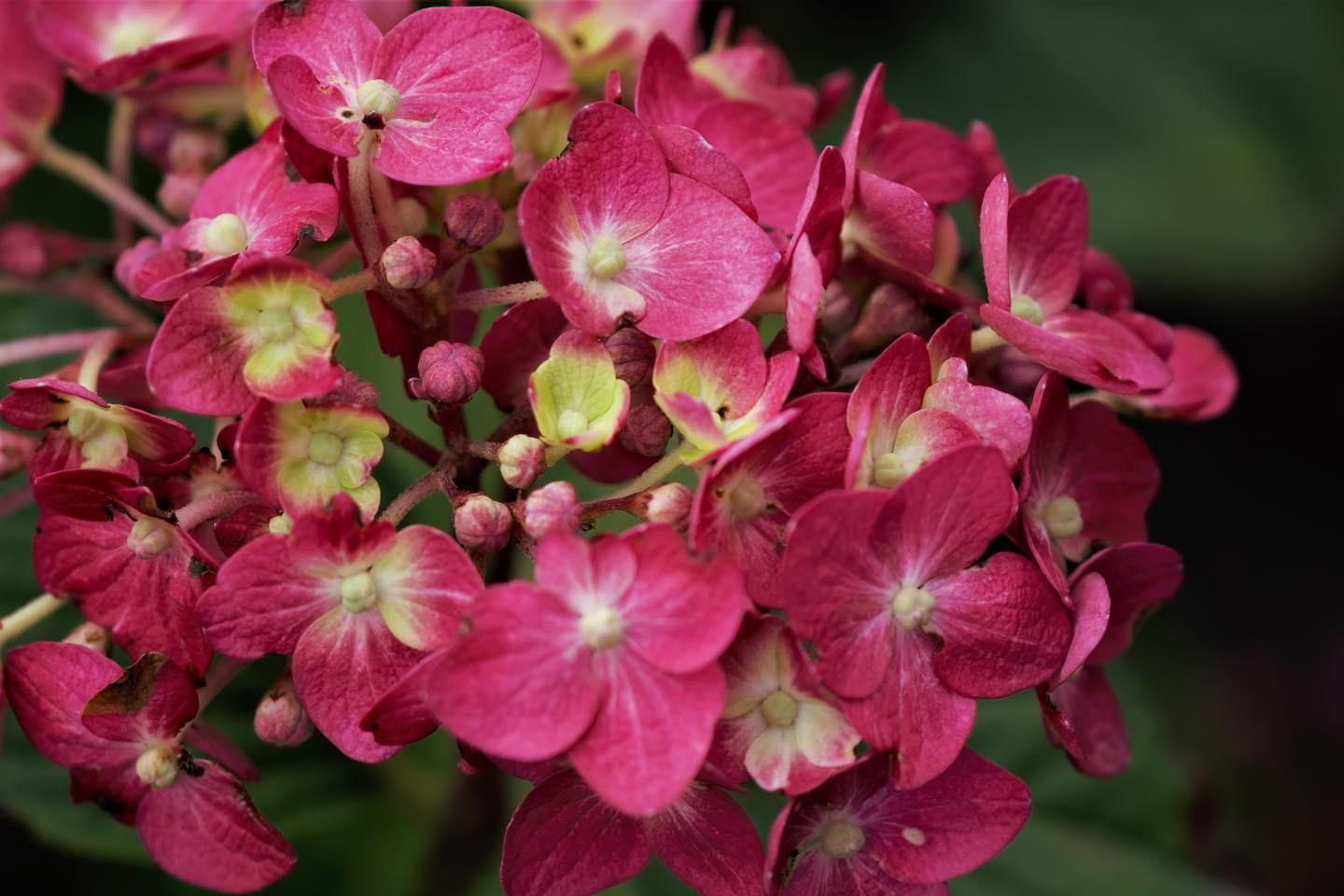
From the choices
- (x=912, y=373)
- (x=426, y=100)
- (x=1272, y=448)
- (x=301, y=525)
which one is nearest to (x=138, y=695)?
(x=301, y=525)

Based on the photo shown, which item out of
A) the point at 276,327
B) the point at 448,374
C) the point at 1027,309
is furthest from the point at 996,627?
the point at 276,327

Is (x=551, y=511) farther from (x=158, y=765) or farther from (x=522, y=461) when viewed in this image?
(x=158, y=765)

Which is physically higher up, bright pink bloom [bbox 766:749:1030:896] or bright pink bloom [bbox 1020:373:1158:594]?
bright pink bloom [bbox 1020:373:1158:594]

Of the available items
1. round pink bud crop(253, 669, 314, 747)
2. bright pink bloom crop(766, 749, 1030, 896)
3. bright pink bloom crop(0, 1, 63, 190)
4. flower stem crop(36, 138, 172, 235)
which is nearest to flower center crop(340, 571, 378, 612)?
round pink bud crop(253, 669, 314, 747)

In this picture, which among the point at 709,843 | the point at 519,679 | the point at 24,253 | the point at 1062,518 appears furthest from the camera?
the point at 24,253

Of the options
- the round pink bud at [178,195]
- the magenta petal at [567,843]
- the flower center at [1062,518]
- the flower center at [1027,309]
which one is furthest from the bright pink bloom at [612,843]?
the round pink bud at [178,195]

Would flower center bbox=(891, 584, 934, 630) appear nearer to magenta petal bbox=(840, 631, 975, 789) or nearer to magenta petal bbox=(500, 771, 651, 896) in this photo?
magenta petal bbox=(840, 631, 975, 789)
